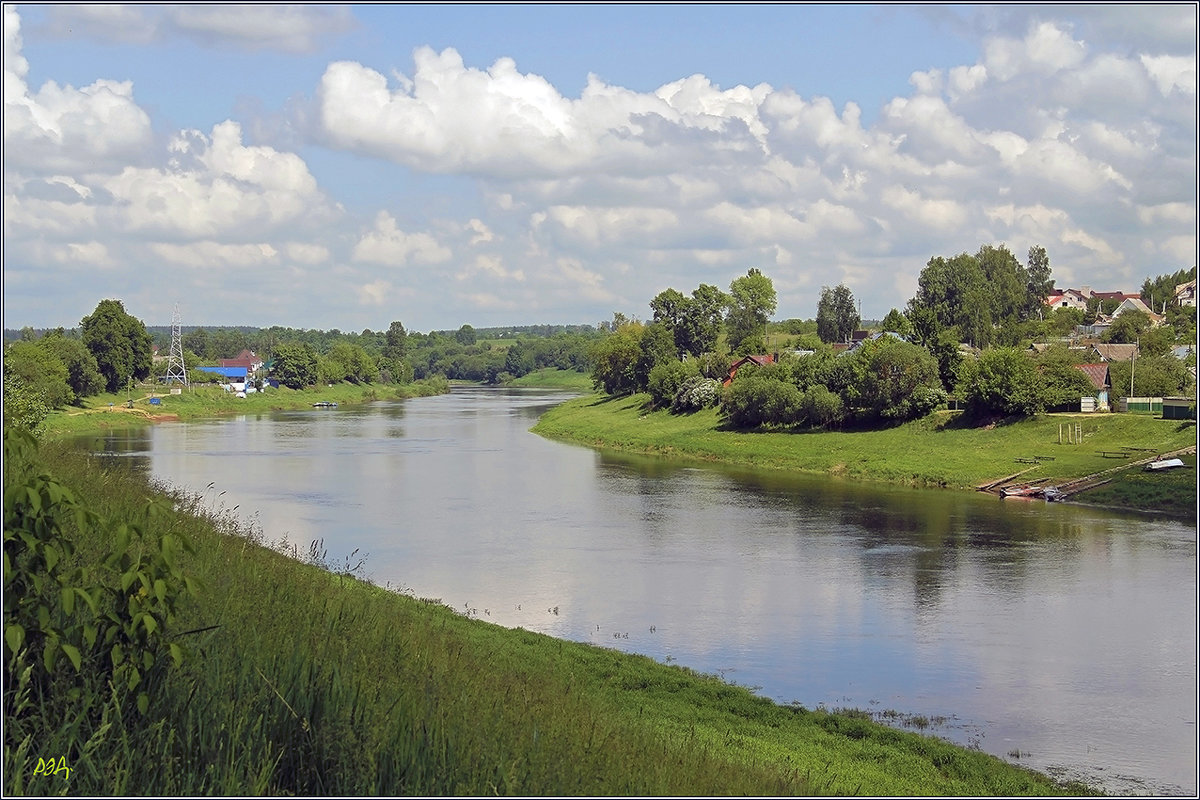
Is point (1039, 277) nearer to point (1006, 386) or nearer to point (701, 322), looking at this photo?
point (701, 322)

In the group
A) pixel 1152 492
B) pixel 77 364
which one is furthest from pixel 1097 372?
pixel 77 364

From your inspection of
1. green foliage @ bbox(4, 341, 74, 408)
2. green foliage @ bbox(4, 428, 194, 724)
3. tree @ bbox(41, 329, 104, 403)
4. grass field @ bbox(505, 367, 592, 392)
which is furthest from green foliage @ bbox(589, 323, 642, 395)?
green foliage @ bbox(4, 428, 194, 724)

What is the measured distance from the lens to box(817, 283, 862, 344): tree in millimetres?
108312

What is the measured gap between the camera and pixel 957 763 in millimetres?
14992

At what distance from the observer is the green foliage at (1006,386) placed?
55969 millimetres

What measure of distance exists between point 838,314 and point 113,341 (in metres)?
64.4

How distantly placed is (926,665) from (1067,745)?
4.52m

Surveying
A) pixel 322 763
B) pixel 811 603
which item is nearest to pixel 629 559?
pixel 811 603

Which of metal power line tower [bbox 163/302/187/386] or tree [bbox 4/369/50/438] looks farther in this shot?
metal power line tower [bbox 163/302/187/386]

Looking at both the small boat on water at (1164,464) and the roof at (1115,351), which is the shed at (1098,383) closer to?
the roof at (1115,351)

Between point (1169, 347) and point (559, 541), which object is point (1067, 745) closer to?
point (559, 541)

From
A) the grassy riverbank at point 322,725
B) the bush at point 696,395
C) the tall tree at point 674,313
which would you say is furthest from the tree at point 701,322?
the grassy riverbank at point 322,725

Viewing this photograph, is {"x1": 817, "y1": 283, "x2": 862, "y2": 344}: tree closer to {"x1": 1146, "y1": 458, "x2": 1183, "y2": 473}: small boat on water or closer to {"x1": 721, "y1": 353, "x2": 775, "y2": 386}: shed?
{"x1": 721, "y1": 353, "x2": 775, "y2": 386}: shed

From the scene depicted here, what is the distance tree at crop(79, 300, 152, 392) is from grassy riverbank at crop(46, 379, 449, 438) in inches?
72.6
